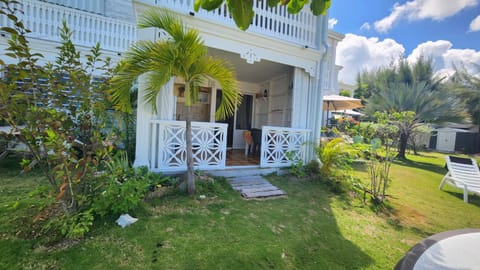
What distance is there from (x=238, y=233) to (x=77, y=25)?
24.9ft

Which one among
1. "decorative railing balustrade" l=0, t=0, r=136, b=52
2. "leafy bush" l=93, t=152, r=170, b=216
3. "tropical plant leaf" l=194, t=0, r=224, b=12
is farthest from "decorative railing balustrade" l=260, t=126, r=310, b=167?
"decorative railing balustrade" l=0, t=0, r=136, b=52

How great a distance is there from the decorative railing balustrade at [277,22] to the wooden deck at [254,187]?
336cm

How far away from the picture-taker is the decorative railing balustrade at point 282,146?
522 centimetres

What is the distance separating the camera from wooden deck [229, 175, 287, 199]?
4.04m

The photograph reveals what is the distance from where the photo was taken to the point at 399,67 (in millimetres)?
19578

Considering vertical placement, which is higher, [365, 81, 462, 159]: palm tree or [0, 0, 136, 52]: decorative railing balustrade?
[0, 0, 136, 52]: decorative railing balustrade

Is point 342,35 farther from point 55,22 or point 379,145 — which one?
point 55,22

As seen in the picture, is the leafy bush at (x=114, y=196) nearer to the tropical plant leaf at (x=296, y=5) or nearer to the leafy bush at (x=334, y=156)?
the tropical plant leaf at (x=296, y=5)

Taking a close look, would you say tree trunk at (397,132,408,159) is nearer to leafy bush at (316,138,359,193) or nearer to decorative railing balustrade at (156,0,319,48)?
leafy bush at (316,138,359,193)

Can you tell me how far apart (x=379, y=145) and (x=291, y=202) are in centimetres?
221

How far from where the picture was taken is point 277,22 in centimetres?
492

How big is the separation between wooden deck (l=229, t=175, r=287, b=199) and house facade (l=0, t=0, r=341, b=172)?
0.48 metres

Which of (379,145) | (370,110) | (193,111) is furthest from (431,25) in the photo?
(193,111)

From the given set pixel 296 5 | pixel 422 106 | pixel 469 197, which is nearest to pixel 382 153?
pixel 469 197
